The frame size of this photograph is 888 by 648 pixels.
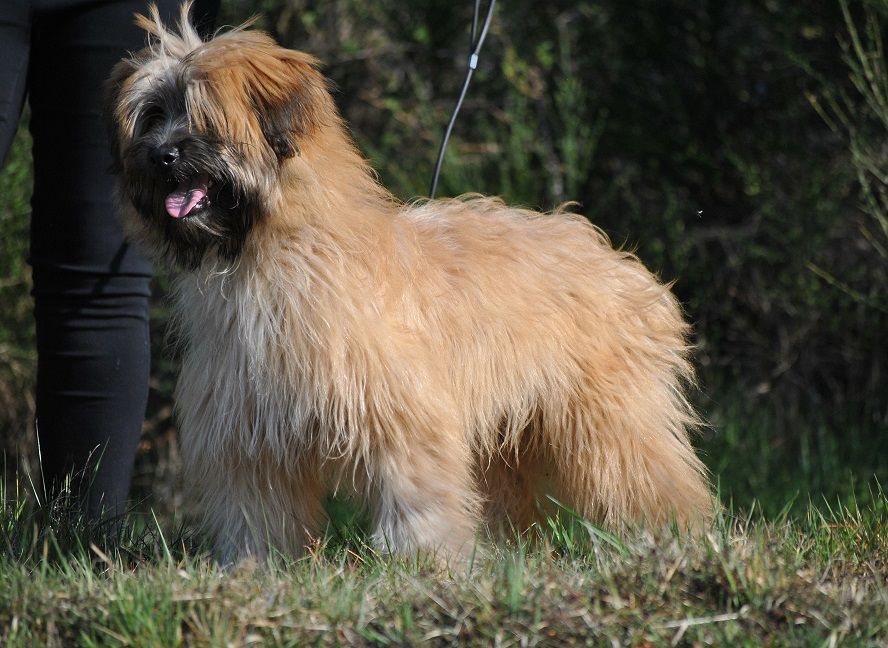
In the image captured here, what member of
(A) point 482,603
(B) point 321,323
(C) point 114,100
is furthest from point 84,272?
(A) point 482,603

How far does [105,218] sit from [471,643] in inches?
66.0

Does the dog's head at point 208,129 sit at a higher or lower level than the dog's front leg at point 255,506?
higher

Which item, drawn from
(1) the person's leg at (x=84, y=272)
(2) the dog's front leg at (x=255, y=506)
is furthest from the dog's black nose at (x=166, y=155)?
(2) the dog's front leg at (x=255, y=506)

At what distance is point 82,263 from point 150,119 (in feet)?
1.79

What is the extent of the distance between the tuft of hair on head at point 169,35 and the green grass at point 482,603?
1255mm

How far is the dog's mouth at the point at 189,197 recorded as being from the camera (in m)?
2.83

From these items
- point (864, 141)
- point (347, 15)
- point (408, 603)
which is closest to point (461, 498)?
point (408, 603)

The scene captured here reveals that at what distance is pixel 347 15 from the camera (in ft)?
22.8

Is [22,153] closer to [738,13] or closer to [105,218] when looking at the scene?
[105,218]

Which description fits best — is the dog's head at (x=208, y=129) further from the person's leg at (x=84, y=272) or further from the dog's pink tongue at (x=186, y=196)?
the person's leg at (x=84, y=272)

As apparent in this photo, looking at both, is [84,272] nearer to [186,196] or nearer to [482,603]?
→ [186,196]

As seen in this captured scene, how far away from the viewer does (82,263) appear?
323 cm

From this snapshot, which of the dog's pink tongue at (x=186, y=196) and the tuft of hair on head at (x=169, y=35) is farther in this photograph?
the tuft of hair on head at (x=169, y=35)

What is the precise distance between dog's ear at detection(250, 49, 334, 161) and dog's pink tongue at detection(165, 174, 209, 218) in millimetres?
194
